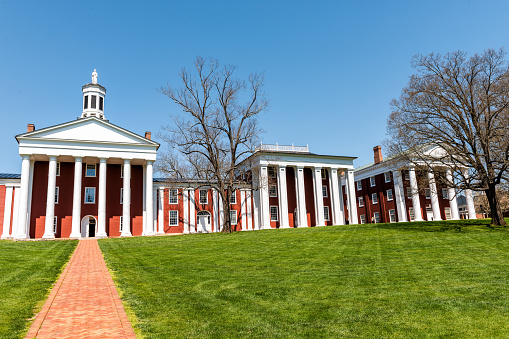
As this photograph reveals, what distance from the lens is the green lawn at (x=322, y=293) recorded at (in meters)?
6.21

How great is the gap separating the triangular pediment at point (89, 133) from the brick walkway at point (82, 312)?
1223 inches

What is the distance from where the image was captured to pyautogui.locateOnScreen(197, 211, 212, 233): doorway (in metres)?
47.2

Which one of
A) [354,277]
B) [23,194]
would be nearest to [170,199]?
[23,194]

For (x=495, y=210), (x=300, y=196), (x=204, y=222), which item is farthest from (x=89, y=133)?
(x=495, y=210)

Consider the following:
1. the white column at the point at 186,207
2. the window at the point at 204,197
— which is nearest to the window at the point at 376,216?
the window at the point at 204,197

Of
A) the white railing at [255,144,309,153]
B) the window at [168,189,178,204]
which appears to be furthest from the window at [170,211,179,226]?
the white railing at [255,144,309,153]

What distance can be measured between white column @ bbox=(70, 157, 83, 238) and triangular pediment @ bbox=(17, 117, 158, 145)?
258 cm

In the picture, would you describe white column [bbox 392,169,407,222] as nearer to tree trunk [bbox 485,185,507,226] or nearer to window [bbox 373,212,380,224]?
window [bbox 373,212,380,224]

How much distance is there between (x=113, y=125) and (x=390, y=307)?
3870 cm

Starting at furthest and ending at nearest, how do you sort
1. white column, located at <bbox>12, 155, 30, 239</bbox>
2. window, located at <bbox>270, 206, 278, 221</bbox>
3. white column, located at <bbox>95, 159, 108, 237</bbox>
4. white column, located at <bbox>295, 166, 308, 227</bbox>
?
window, located at <bbox>270, 206, 278, 221</bbox>, white column, located at <bbox>295, 166, 308, 227</bbox>, white column, located at <bbox>95, 159, 108, 237</bbox>, white column, located at <bbox>12, 155, 30, 239</bbox>

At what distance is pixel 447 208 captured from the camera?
2152 inches

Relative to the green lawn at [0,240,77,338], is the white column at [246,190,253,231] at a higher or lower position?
higher

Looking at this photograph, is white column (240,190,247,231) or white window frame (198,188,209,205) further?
white column (240,190,247,231)

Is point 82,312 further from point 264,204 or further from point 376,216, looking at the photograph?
point 376,216
